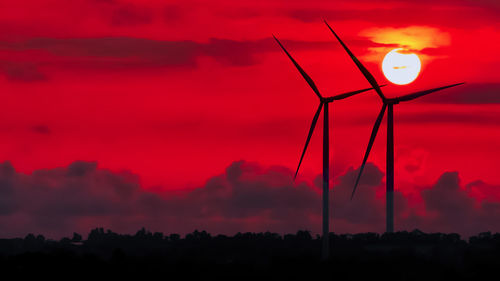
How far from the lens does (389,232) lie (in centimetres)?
17250

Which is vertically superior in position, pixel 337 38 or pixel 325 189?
pixel 337 38

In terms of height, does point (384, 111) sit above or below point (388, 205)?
above

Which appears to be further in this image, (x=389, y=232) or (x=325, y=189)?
(x=389, y=232)

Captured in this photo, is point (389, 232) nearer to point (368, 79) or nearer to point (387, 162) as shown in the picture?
point (387, 162)

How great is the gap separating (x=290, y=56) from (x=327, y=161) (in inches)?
635

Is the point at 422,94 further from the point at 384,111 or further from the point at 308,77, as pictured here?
the point at 308,77

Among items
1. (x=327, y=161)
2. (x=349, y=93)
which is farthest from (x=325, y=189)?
(x=349, y=93)

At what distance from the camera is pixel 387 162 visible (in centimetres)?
16975

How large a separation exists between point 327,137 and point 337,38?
17012 millimetres

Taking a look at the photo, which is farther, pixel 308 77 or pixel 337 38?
pixel 308 77

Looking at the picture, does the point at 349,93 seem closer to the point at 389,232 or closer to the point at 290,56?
the point at 290,56

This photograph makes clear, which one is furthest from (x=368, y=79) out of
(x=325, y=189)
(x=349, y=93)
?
(x=325, y=189)

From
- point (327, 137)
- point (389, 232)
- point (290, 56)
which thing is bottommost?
point (389, 232)

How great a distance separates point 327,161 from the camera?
16388cm
